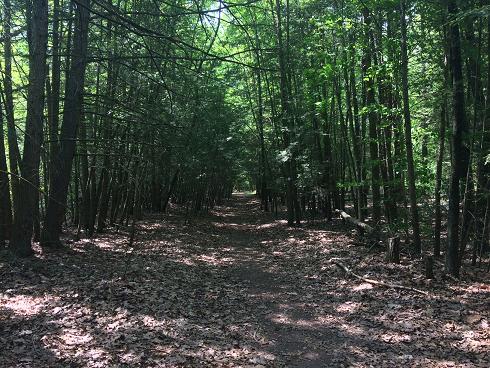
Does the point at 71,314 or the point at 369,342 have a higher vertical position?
the point at 71,314

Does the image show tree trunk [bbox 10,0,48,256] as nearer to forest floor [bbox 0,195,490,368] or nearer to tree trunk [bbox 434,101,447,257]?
forest floor [bbox 0,195,490,368]

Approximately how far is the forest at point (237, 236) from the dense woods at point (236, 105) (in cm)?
9

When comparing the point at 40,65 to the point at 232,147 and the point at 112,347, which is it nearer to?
the point at 112,347

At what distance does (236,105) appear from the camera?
43.0 feet

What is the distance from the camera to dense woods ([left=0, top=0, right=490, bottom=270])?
7089 mm

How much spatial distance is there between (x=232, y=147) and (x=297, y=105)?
5.77 metres

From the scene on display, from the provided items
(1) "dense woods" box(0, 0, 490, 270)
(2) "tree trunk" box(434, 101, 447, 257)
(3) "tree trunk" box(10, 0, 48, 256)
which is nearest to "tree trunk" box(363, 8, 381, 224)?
(1) "dense woods" box(0, 0, 490, 270)

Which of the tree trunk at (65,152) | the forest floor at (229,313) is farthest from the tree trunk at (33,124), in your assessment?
the tree trunk at (65,152)

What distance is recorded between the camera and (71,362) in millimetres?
4738

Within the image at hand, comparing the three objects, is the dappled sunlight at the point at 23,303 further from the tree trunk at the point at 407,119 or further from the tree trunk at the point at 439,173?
the tree trunk at the point at 439,173

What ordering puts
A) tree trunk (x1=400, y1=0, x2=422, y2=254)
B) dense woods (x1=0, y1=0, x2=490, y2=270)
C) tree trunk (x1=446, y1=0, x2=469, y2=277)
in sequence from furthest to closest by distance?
1. tree trunk (x1=400, y1=0, x2=422, y2=254)
2. tree trunk (x1=446, y1=0, x2=469, y2=277)
3. dense woods (x1=0, y1=0, x2=490, y2=270)

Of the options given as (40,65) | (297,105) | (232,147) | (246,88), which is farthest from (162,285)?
(246,88)

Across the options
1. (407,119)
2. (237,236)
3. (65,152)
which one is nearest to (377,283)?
(407,119)

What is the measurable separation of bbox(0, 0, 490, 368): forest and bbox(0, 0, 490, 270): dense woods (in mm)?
87
